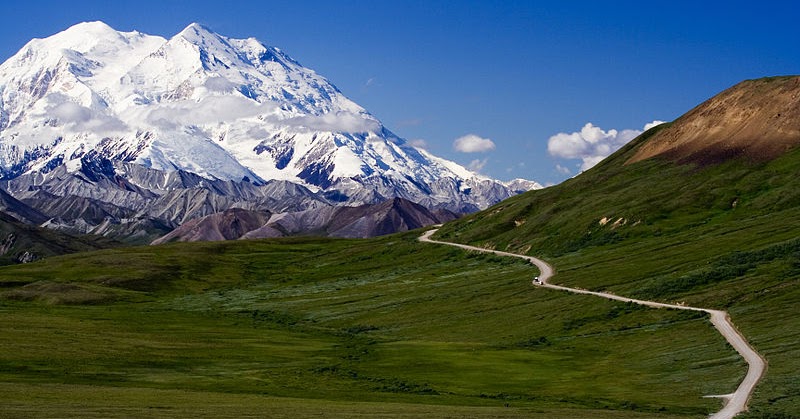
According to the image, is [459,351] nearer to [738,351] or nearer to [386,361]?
[386,361]

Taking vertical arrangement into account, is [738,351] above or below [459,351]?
below

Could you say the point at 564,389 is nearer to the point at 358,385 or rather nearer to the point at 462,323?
the point at 358,385

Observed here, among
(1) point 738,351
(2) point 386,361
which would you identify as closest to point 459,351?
(2) point 386,361

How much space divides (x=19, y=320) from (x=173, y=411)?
9674cm

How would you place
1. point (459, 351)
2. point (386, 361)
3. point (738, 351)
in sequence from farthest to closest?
point (459, 351), point (386, 361), point (738, 351)

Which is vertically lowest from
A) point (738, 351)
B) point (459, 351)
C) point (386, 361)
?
point (738, 351)

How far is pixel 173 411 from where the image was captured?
241ft

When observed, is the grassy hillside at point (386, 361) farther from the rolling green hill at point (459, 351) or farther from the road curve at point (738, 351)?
the road curve at point (738, 351)

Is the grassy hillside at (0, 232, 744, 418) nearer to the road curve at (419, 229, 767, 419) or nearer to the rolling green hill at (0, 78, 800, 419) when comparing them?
the rolling green hill at (0, 78, 800, 419)

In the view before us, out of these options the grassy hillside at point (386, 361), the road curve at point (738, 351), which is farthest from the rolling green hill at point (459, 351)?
the road curve at point (738, 351)

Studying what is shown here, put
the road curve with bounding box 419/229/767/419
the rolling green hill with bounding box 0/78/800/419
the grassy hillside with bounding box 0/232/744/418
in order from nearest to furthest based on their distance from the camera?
the road curve with bounding box 419/229/767/419 → the grassy hillside with bounding box 0/232/744/418 → the rolling green hill with bounding box 0/78/800/419

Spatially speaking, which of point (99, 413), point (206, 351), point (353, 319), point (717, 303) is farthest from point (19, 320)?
point (717, 303)

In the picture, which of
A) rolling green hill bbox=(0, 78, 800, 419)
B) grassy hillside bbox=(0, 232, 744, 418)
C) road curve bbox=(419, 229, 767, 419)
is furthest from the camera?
rolling green hill bbox=(0, 78, 800, 419)

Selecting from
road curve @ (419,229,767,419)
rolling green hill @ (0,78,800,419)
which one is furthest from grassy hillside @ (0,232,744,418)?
road curve @ (419,229,767,419)
